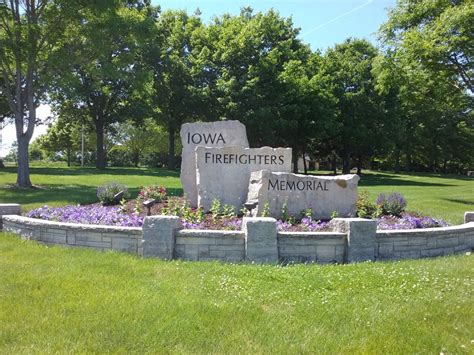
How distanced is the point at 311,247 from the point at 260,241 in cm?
80

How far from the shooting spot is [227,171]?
33.2 feet

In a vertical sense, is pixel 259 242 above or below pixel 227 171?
below

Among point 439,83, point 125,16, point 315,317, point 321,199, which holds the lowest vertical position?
point 315,317

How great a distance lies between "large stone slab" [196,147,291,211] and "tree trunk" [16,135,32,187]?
10.6 meters

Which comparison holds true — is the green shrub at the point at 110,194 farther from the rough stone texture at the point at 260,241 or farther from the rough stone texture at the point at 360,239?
the rough stone texture at the point at 360,239

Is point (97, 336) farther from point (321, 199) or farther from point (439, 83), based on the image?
point (439, 83)

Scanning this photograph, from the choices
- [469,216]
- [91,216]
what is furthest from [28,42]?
[469,216]

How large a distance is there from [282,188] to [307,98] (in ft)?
67.9

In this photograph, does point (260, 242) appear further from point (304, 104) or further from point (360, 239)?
point (304, 104)

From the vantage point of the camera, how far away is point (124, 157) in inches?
2485

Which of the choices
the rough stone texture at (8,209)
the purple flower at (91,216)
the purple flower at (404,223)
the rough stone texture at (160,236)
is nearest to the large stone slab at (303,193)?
the purple flower at (404,223)

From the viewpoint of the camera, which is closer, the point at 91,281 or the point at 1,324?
the point at 1,324

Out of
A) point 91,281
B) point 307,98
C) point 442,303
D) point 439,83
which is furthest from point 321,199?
point 307,98

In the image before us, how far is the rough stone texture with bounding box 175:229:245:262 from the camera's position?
6621 millimetres
